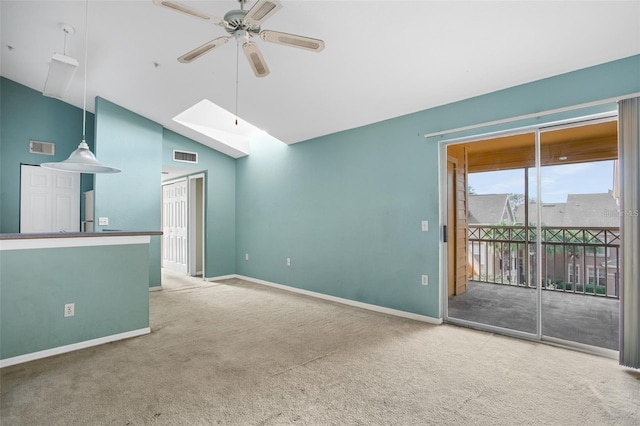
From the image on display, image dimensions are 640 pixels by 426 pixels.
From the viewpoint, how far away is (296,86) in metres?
3.73

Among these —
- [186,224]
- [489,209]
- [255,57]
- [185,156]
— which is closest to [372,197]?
[489,209]

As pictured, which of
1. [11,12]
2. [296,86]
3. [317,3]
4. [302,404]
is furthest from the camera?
[296,86]

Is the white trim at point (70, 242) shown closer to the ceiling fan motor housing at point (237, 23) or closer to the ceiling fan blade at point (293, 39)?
the ceiling fan motor housing at point (237, 23)

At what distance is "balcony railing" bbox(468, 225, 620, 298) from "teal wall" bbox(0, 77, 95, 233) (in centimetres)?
682

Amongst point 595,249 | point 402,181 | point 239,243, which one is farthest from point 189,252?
point 595,249

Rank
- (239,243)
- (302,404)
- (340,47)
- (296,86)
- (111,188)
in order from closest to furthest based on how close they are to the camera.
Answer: (302,404)
(340,47)
(296,86)
(111,188)
(239,243)

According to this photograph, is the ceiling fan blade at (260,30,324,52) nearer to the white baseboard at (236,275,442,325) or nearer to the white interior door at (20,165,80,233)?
the white baseboard at (236,275,442,325)

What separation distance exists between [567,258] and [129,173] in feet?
19.6

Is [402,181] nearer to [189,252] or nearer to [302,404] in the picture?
[302,404]

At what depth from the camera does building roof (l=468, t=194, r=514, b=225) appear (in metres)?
3.44

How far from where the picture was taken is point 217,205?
6.32m

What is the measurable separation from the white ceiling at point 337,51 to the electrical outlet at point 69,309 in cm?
271

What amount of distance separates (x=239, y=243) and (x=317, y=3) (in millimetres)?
4880

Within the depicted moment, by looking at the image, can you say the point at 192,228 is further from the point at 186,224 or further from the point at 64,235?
the point at 64,235
